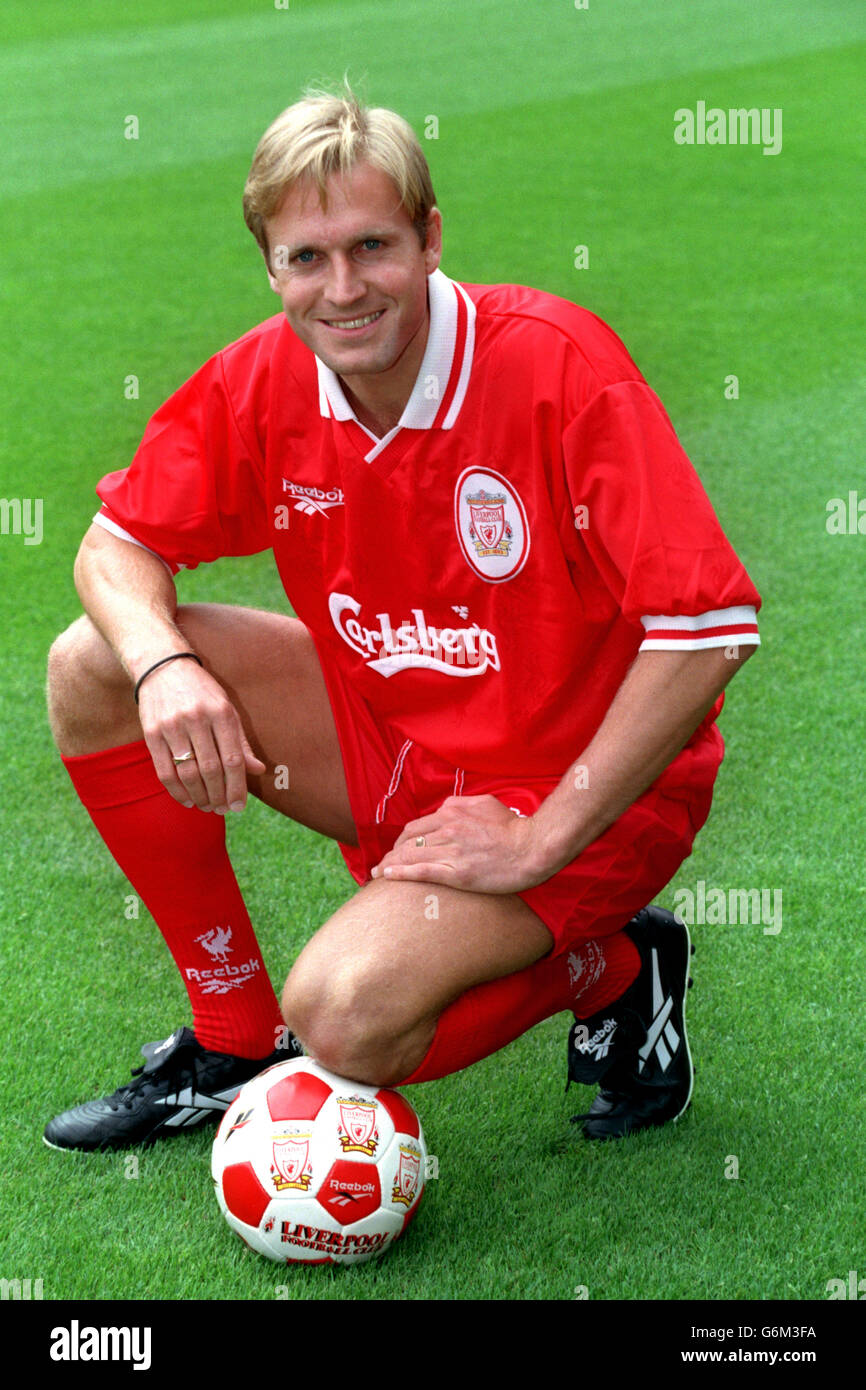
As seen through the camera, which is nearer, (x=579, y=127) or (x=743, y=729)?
(x=743, y=729)

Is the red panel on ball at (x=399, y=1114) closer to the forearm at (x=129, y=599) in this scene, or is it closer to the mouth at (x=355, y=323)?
the forearm at (x=129, y=599)

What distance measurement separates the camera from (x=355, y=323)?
2.31 metres

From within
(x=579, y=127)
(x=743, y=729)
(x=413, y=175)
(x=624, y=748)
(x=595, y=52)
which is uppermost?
(x=595, y=52)

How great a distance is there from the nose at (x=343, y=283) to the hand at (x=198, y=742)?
0.57m

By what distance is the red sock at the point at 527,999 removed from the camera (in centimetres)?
A: 235

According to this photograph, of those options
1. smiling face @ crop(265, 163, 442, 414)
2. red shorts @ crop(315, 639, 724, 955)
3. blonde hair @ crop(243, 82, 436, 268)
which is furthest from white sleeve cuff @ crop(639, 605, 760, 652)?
blonde hair @ crop(243, 82, 436, 268)

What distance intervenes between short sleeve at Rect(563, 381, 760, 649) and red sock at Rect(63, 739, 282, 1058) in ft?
2.68

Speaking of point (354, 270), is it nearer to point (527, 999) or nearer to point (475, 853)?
point (475, 853)

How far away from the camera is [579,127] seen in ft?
40.1

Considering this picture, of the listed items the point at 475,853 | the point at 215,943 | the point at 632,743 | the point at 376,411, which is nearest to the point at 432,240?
the point at 376,411

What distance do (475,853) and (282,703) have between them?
54cm
